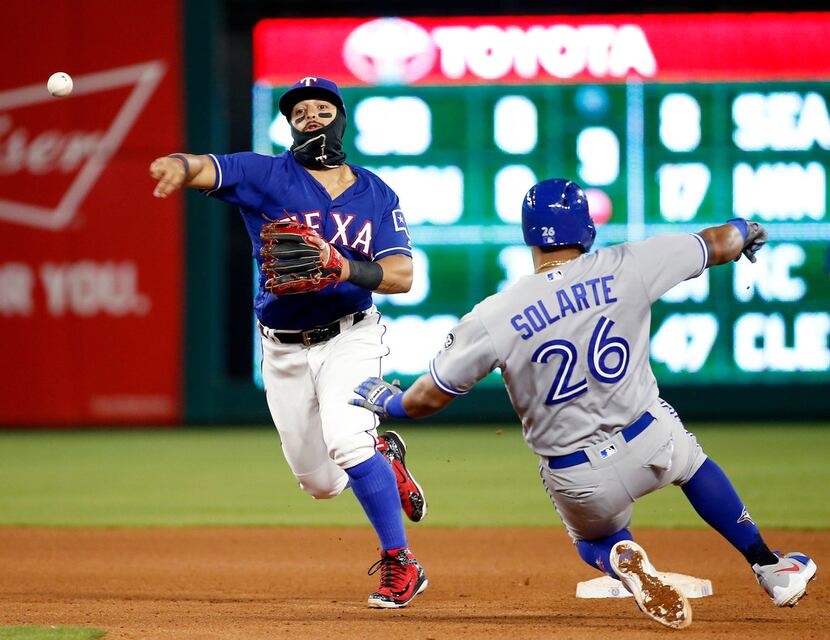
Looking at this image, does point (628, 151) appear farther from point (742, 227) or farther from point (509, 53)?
point (742, 227)

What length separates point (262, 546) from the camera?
645 centimetres

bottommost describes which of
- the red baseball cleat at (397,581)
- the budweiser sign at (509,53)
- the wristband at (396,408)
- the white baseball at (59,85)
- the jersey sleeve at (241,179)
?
the red baseball cleat at (397,581)

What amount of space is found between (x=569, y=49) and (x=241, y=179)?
707cm

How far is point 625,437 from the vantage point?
403 cm

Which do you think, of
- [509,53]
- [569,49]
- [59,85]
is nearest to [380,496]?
[59,85]

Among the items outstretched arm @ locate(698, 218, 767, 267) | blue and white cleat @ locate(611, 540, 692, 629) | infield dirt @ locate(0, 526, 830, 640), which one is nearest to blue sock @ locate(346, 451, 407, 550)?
infield dirt @ locate(0, 526, 830, 640)

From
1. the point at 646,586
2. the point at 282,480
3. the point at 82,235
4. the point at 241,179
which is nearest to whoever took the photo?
the point at 646,586

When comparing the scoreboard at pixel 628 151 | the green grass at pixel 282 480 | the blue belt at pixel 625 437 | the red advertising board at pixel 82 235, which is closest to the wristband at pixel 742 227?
the blue belt at pixel 625 437

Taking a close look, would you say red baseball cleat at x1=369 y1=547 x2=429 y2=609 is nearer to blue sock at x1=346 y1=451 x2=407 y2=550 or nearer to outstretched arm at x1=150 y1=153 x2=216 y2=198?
blue sock at x1=346 y1=451 x2=407 y2=550

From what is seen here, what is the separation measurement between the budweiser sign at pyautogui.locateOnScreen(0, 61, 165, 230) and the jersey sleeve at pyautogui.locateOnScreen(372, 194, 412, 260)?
7827 millimetres

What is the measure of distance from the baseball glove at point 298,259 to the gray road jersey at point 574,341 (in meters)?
0.64

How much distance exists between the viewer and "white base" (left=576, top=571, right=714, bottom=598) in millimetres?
4855

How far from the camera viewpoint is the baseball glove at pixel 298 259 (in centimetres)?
444

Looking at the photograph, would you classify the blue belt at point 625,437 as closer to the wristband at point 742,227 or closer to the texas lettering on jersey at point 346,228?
the wristband at point 742,227
